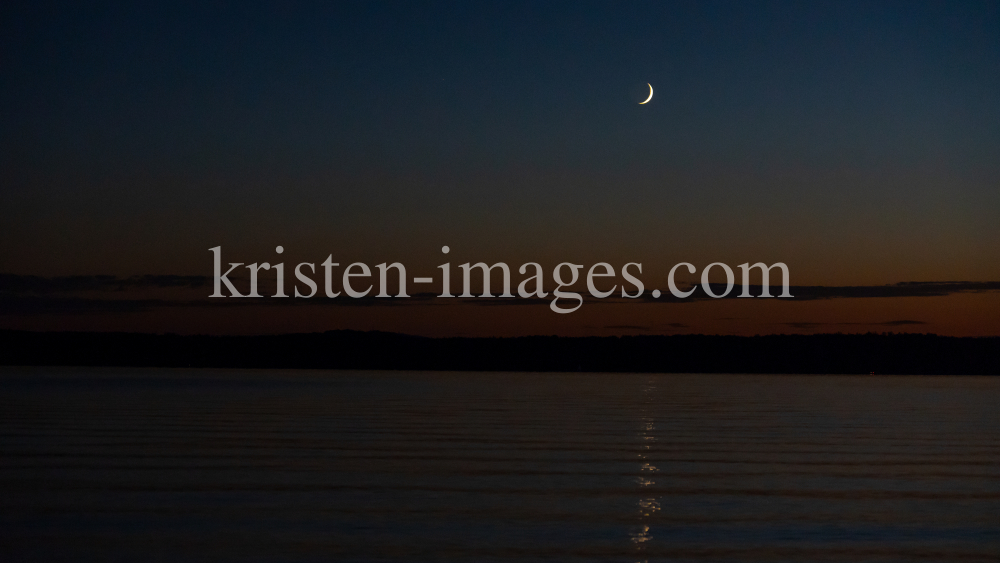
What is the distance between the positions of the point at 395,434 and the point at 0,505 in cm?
1500

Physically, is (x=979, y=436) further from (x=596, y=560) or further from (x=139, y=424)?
(x=139, y=424)

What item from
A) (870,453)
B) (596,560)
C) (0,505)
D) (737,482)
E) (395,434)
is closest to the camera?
(596,560)

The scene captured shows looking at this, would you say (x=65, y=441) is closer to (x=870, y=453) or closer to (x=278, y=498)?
(x=278, y=498)

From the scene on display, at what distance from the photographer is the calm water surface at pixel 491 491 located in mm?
14047

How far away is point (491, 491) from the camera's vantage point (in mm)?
18891

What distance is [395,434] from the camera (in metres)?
31.0

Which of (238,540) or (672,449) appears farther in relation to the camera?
(672,449)

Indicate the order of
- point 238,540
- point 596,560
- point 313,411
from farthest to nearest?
point 313,411
point 238,540
point 596,560

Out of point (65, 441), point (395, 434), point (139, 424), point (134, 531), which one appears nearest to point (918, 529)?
point (134, 531)

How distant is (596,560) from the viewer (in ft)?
43.3

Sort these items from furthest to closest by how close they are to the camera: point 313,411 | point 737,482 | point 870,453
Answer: point 313,411
point 870,453
point 737,482

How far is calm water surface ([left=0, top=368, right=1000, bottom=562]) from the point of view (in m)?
14.0

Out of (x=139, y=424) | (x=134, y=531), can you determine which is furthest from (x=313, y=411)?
(x=134, y=531)

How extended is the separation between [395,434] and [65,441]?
9.09 metres
